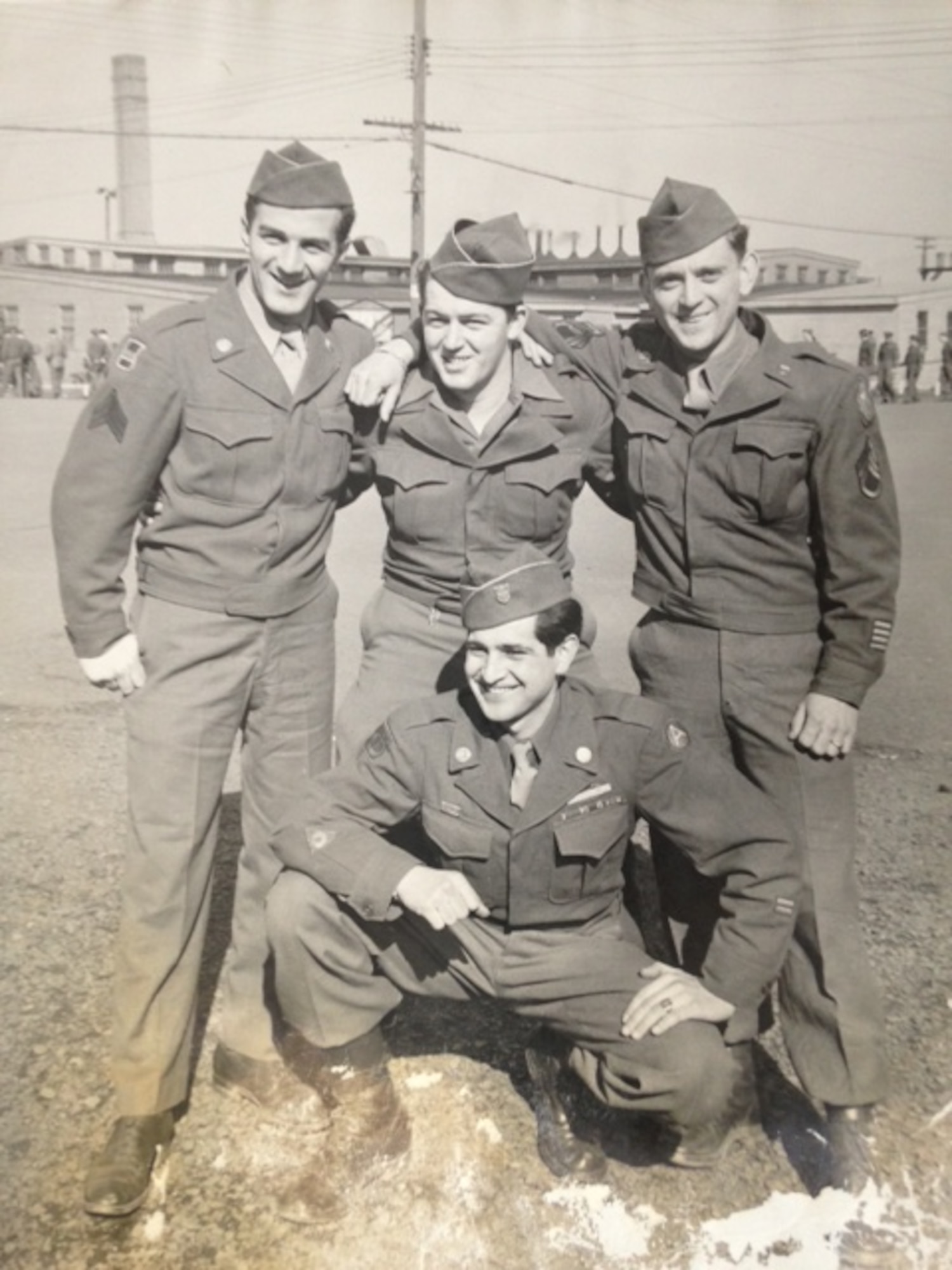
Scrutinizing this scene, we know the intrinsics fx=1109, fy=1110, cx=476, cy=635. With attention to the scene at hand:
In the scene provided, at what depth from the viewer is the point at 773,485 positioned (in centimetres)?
251

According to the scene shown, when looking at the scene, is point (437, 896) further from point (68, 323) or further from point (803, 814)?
point (68, 323)

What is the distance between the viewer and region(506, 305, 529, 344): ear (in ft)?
9.34

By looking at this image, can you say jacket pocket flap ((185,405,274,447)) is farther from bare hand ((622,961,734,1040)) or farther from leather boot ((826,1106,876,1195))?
leather boot ((826,1106,876,1195))

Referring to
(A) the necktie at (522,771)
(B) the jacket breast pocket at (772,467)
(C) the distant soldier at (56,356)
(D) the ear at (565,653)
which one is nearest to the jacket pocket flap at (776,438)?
(B) the jacket breast pocket at (772,467)

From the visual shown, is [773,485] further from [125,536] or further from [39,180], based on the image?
[39,180]

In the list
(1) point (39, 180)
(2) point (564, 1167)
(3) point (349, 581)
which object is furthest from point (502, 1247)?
(3) point (349, 581)

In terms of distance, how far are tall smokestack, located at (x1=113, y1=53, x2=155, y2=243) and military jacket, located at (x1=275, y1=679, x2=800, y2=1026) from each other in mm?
1916

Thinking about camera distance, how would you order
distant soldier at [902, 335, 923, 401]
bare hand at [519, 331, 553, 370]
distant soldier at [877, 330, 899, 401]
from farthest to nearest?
1. distant soldier at [877, 330, 899, 401]
2. distant soldier at [902, 335, 923, 401]
3. bare hand at [519, 331, 553, 370]

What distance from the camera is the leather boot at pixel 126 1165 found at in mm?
2262

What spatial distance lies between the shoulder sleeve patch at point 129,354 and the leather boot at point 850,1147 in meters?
2.24

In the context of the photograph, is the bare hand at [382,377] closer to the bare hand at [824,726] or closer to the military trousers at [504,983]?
the military trousers at [504,983]

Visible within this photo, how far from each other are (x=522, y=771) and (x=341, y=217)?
1.34 metres

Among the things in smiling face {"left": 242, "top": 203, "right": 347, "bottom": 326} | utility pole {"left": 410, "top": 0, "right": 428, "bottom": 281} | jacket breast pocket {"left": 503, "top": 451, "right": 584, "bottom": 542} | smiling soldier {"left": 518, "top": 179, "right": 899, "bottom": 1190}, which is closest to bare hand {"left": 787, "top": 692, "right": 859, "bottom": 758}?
smiling soldier {"left": 518, "top": 179, "right": 899, "bottom": 1190}

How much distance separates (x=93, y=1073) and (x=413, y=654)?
50.6 inches
